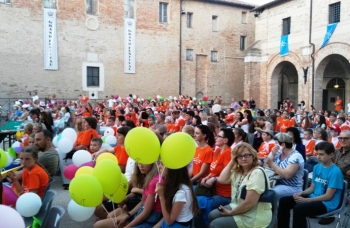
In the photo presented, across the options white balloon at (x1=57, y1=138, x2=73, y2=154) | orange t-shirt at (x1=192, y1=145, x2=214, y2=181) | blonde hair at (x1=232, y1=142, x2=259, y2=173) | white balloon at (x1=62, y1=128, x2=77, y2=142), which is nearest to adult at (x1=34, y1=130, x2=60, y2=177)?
Result: white balloon at (x1=57, y1=138, x2=73, y2=154)

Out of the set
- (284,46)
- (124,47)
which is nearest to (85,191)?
(284,46)

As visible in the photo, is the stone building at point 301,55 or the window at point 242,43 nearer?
the stone building at point 301,55

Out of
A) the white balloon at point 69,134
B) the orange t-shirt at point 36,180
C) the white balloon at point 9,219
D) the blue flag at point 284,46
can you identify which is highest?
the blue flag at point 284,46

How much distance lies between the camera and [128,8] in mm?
24734

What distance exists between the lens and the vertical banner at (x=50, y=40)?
2180 centimetres

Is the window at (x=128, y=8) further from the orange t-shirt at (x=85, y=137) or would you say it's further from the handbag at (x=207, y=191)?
the handbag at (x=207, y=191)

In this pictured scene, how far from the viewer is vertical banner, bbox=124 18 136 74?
24.6 metres

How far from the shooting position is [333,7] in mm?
19078

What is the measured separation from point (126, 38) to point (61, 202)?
788 inches

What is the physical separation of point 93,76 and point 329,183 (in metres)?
21.5

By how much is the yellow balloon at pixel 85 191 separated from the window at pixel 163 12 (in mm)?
23990

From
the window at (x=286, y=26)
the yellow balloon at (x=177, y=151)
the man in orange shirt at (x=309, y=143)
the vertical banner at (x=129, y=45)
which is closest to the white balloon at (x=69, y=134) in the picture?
the yellow balloon at (x=177, y=151)

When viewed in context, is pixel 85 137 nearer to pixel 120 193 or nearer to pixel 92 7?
pixel 120 193

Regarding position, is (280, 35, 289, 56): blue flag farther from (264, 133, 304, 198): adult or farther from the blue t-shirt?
the blue t-shirt
